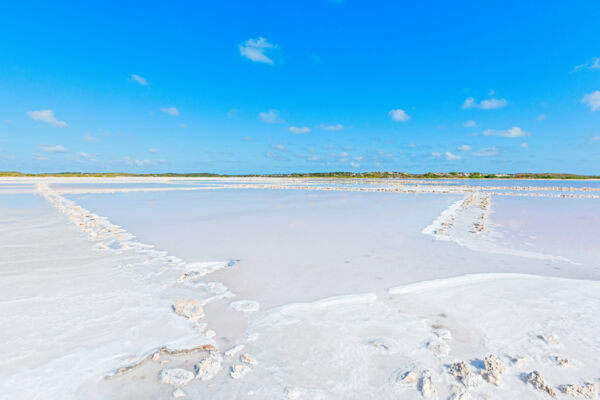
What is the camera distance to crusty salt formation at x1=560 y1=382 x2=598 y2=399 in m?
2.06

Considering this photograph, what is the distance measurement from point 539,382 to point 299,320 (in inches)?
79.5

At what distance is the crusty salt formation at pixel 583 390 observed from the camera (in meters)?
2.06

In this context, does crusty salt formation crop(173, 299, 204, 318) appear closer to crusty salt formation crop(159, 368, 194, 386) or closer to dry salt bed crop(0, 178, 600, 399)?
dry salt bed crop(0, 178, 600, 399)

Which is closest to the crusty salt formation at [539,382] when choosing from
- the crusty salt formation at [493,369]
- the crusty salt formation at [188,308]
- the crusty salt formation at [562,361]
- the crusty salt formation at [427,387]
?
the crusty salt formation at [493,369]

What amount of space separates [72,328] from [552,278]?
611 centimetres

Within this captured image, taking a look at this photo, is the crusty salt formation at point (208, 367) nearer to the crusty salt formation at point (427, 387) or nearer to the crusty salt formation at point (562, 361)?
the crusty salt formation at point (427, 387)

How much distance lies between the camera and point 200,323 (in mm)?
3123

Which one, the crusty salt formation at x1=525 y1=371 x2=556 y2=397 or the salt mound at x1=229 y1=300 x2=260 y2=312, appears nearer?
the crusty salt formation at x1=525 y1=371 x2=556 y2=397

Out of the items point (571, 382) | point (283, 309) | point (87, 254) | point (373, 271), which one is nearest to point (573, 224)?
point (373, 271)

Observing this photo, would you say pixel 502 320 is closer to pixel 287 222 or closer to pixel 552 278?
pixel 552 278

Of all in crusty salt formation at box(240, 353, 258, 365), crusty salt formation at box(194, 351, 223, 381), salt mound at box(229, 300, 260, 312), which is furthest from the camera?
salt mound at box(229, 300, 260, 312)

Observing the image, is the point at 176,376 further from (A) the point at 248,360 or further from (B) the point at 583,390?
(B) the point at 583,390

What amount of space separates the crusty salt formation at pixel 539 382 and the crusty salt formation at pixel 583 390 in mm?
94

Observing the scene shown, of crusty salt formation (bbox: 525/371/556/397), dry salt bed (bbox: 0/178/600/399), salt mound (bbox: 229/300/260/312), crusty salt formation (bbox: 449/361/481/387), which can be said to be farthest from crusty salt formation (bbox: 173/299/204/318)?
crusty salt formation (bbox: 525/371/556/397)
